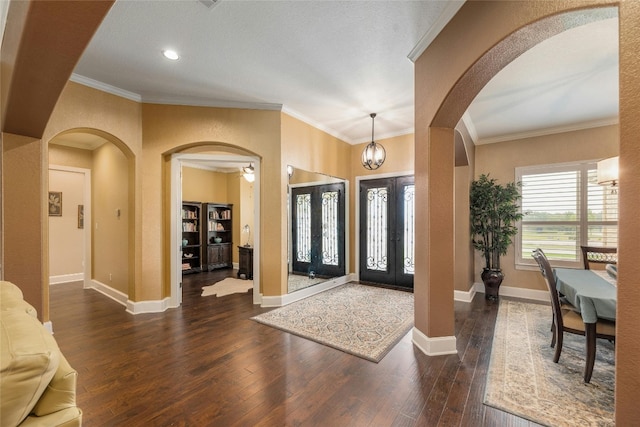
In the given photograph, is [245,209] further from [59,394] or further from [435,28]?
[59,394]

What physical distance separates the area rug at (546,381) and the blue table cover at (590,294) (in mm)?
561

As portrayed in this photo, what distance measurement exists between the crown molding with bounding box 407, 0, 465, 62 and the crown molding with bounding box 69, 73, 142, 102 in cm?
365

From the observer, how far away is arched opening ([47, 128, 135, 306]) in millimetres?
4273

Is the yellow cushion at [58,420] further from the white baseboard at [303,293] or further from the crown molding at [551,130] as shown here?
the crown molding at [551,130]

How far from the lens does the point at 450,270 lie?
2.77 m

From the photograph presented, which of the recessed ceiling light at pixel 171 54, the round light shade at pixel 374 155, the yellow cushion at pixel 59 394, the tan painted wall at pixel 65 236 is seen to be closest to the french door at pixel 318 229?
the round light shade at pixel 374 155

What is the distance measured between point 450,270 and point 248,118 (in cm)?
348

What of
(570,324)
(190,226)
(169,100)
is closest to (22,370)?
(570,324)

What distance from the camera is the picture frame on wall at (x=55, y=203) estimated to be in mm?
5613

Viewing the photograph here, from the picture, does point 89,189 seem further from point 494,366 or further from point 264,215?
point 494,366

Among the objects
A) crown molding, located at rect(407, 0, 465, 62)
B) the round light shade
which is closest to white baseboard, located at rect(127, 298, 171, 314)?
the round light shade

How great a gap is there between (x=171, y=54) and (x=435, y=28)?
265 cm

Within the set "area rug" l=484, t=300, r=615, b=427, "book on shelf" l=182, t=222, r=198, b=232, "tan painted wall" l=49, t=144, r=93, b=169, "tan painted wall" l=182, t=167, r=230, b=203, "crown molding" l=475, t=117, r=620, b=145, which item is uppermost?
"crown molding" l=475, t=117, r=620, b=145

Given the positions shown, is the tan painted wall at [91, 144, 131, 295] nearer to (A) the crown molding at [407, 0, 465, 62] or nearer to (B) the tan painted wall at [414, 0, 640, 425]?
(B) the tan painted wall at [414, 0, 640, 425]
